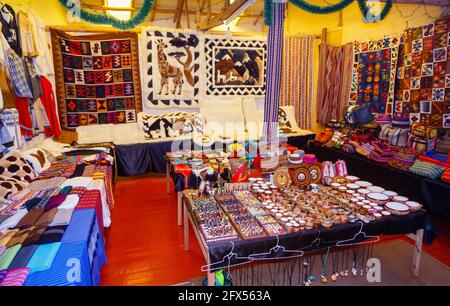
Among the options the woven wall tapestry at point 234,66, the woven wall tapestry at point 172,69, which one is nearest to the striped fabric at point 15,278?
the woven wall tapestry at point 172,69

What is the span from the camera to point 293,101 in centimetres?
653

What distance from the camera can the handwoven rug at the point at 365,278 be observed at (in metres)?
2.43

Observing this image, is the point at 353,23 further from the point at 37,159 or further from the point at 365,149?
the point at 37,159

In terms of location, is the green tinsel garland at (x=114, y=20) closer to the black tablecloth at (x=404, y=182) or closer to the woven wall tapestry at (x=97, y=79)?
the woven wall tapestry at (x=97, y=79)

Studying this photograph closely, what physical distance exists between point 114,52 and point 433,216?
5.52 meters

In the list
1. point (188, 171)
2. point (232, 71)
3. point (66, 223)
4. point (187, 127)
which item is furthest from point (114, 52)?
point (66, 223)

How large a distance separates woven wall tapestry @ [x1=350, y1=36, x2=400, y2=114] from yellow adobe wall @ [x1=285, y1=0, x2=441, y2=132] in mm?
215

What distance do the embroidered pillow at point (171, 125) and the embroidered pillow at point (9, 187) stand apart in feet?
8.61

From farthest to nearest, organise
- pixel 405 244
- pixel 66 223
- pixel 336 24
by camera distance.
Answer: pixel 336 24 → pixel 405 244 → pixel 66 223

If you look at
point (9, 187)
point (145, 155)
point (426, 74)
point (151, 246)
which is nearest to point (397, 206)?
point (151, 246)

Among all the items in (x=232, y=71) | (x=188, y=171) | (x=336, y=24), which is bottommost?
(x=188, y=171)
